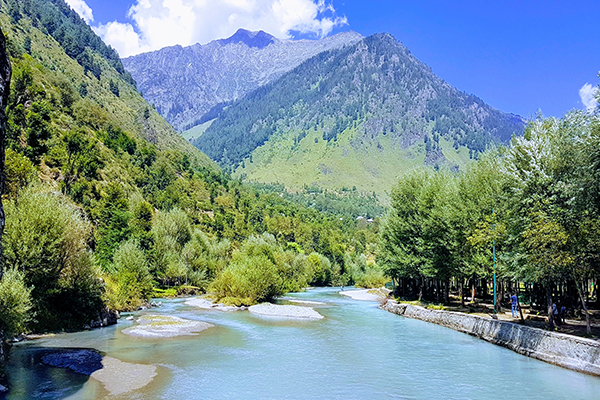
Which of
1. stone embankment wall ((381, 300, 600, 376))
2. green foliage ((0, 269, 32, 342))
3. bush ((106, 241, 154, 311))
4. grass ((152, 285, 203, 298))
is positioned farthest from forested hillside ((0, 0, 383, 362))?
stone embankment wall ((381, 300, 600, 376))

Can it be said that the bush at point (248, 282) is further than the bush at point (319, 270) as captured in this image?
No

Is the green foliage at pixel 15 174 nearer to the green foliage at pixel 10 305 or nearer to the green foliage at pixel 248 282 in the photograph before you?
the green foliage at pixel 10 305

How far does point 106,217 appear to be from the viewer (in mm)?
71250

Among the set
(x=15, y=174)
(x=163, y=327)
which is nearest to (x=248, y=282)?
(x=163, y=327)

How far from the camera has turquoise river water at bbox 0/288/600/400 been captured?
814 inches

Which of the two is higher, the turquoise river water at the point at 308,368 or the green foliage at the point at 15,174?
the green foliage at the point at 15,174

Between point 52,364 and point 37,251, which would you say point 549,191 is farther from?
point 37,251

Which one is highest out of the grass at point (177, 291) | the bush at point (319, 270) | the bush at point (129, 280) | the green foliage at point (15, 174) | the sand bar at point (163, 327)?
the green foliage at point (15, 174)

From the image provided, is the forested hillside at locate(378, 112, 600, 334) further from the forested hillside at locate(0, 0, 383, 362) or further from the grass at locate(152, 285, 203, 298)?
the grass at locate(152, 285, 203, 298)

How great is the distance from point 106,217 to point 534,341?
65225mm

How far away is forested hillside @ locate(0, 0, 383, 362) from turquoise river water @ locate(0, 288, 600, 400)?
4.20 metres

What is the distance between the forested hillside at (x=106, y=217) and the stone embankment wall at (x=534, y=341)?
1145 inches

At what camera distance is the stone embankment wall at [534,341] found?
2378cm

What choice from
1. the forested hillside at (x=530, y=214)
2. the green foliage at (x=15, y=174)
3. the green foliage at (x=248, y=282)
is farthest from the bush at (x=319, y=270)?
the green foliage at (x=15, y=174)
